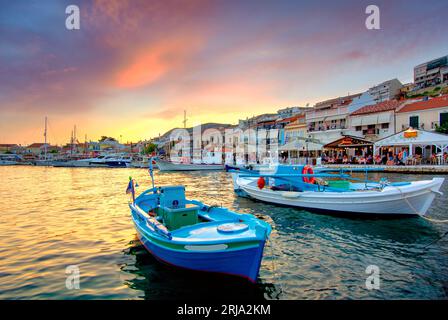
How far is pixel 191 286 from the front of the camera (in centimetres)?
650

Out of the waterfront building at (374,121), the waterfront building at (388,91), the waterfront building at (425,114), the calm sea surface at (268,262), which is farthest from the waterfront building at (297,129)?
the calm sea surface at (268,262)

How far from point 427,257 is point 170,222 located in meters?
7.50

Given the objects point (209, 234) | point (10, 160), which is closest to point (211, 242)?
point (209, 234)

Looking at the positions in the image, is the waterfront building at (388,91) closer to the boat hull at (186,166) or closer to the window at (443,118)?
the window at (443,118)

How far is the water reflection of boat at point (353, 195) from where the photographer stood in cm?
1175

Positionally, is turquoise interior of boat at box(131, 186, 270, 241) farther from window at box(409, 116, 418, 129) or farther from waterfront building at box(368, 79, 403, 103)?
waterfront building at box(368, 79, 403, 103)

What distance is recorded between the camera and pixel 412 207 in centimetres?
1195

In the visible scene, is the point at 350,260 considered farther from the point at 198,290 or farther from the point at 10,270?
the point at 10,270

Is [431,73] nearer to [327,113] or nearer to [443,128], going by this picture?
[327,113]

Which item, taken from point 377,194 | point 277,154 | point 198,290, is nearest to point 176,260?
point 198,290

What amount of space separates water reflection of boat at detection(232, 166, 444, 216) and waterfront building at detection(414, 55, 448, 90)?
60922 mm

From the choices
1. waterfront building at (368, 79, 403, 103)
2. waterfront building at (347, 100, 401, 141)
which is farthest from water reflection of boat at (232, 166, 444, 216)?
waterfront building at (368, 79, 403, 103)

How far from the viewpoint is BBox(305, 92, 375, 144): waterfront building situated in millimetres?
46250

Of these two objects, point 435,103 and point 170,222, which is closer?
point 170,222
